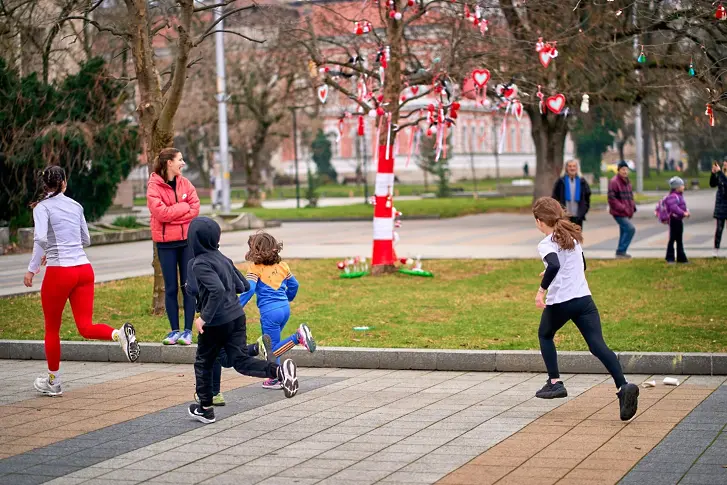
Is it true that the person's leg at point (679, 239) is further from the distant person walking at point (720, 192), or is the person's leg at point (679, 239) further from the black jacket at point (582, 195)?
the distant person walking at point (720, 192)

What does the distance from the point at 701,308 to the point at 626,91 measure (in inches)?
617

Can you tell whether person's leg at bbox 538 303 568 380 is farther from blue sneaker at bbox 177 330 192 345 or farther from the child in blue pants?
blue sneaker at bbox 177 330 192 345

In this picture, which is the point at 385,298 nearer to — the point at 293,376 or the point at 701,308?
the point at 701,308

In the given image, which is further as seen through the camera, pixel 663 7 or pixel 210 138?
pixel 210 138

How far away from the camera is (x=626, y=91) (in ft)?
89.4

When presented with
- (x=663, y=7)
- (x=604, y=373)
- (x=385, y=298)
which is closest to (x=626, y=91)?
(x=663, y=7)

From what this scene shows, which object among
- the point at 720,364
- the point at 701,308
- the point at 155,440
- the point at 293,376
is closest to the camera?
the point at 155,440

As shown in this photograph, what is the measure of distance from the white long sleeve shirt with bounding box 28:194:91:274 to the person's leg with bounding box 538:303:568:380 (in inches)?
142

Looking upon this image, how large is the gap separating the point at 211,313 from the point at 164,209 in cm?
344

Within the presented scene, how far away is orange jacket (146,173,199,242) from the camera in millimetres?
10727

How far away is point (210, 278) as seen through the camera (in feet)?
24.8

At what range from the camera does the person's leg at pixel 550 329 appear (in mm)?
7883

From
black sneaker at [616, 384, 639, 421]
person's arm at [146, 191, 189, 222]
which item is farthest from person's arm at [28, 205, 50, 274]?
black sneaker at [616, 384, 639, 421]

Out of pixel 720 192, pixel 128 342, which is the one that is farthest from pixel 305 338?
pixel 720 192
